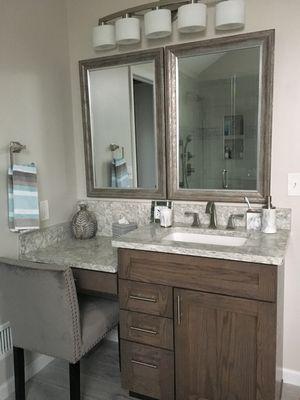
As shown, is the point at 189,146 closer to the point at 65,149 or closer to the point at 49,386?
the point at 65,149

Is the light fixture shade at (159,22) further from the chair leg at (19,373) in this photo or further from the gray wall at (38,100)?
the chair leg at (19,373)

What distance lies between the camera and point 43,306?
158 cm

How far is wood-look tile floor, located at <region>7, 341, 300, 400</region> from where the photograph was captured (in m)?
1.93

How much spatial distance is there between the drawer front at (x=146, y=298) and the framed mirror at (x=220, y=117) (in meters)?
0.64

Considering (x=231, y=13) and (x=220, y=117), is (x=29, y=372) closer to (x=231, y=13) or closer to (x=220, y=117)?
Result: (x=220, y=117)

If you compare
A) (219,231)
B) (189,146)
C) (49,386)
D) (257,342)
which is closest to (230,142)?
(189,146)

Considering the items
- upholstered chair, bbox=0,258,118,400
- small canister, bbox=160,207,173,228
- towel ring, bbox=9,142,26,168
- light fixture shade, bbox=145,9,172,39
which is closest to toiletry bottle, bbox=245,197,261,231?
small canister, bbox=160,207,173,228

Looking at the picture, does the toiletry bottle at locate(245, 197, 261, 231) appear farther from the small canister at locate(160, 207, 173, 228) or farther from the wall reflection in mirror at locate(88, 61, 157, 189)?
the wall reflection in mirror at locate(88, 61, 157, 189)

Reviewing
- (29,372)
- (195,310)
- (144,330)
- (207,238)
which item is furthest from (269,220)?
(29,372)

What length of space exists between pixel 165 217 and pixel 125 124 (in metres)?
0.68

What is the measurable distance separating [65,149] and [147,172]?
602 mm

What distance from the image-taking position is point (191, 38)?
198 centimetres

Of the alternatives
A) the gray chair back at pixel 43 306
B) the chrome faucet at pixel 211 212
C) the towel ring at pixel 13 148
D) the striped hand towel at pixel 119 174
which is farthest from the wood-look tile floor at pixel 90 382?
the towel ring at pixel 13 148

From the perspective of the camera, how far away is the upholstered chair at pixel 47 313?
154 centimetres
